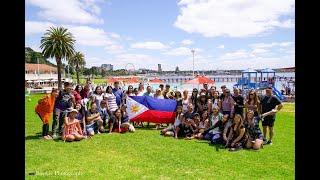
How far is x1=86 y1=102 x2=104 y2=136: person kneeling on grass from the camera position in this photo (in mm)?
13711

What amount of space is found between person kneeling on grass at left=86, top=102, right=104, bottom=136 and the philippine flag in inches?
73.4

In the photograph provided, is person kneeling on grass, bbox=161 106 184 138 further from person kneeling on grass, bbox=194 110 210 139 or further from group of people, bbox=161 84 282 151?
person kneeling on grass, bbox=194 110 210 139

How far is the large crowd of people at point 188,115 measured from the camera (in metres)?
11.3

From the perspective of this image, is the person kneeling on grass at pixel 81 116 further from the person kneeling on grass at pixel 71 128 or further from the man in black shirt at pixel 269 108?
the man in black shirt at pixel 269 108

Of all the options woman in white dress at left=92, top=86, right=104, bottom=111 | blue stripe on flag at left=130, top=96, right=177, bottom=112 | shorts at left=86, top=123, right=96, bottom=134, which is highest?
woman in white dress at left=92, top=86, right=104, bottom=111

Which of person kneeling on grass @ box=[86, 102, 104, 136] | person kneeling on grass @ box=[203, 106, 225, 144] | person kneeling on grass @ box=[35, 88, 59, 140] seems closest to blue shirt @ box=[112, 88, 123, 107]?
person kneeling on grass @ box=[86, 102, 104, 136]

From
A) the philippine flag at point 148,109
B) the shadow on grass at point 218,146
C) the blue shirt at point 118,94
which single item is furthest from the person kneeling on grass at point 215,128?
the blue shirt at point 118,94

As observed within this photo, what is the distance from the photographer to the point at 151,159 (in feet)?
32.3

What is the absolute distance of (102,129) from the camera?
47.3 feet

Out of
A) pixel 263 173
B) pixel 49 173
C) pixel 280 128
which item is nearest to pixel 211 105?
pixel 280 128

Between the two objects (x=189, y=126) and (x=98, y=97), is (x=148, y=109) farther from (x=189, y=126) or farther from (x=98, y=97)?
(x=189, y=126)
